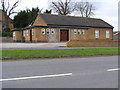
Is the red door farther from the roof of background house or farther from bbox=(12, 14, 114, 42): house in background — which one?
the roof of background house

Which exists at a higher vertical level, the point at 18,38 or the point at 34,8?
the point at 34,8

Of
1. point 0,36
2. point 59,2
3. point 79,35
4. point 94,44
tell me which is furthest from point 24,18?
point 94,44

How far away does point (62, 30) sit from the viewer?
36594 millimetres

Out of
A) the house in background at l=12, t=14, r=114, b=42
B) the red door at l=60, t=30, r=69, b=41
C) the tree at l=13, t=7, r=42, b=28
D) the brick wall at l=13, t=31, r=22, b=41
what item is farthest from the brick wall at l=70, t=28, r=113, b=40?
the tree at l=13, t=7, r=42, b=28

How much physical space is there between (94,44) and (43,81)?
1937 centimetres

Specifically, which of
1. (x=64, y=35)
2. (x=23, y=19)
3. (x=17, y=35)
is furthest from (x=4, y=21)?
(x=64, y=35)

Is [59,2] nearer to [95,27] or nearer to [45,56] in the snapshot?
[95,27]

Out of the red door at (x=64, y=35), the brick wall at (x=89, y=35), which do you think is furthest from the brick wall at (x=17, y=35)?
the brick wall at (x=89, y=35)

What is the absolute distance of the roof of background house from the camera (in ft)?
120

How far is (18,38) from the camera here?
4309cm

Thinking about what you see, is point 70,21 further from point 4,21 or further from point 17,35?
point 4,21

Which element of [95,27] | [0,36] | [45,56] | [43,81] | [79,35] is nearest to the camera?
[43,81]

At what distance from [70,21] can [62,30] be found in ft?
12.9

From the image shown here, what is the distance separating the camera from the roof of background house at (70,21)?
36594mm
